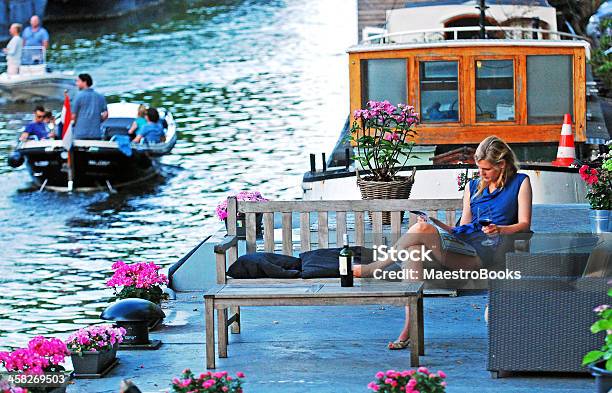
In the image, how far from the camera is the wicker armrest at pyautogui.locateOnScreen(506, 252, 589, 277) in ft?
20.3

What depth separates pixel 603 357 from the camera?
5398mm

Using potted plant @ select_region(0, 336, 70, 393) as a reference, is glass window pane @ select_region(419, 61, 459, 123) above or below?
above

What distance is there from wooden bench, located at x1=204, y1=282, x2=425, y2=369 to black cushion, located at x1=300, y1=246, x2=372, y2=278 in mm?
262

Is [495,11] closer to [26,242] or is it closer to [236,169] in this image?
[236,169]

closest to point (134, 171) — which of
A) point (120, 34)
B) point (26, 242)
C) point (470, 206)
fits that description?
point (26, 242)

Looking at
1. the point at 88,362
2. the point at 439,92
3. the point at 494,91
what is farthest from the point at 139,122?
the point at 88,362

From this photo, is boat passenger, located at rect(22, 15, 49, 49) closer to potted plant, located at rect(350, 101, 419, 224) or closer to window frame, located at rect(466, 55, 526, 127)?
window frame, located at rect(466, 55, 526, 127)

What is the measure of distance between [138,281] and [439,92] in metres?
5.76

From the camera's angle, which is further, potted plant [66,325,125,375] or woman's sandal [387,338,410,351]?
woman's sandal [387,338,410,351]

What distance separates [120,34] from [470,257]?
37.9 m

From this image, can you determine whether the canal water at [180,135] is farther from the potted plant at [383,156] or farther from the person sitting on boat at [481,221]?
the person sitting on boat at [481,221]

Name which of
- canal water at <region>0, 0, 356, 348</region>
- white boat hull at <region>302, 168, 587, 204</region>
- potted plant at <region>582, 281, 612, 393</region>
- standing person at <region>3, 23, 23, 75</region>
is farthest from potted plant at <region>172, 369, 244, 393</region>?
standing person at <region>3, 23, 23, 75</region>

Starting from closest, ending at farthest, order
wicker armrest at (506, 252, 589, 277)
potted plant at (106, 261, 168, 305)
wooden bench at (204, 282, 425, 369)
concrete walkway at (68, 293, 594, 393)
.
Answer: wicker armrest at (506, 252, 589, 277) < concrete walkway at (68, 293, 594, 393) < wooden bench at (204, 282, 425, 369) < potted plant at (106, 261, 168, 305)

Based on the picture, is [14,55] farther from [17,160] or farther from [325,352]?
[325,352]
